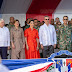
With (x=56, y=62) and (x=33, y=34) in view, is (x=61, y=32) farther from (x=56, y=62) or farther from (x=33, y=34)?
(x=56, y=62)

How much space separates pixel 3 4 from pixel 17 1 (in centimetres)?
49

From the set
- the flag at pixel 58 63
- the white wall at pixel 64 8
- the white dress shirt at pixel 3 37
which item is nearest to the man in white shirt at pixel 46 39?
the white dress shirt at pixel 3 37

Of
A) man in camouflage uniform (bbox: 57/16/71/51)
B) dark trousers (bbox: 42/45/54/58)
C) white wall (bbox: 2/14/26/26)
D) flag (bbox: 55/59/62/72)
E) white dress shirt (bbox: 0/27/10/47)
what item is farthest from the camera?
white wall (bbox: 2/14/26/26)

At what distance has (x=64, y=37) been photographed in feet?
16.8

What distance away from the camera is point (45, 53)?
4.91 m

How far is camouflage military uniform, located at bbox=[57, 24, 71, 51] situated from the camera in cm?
510

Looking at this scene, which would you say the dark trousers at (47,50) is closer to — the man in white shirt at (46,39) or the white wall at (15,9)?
the man in white shirt at (46,39)

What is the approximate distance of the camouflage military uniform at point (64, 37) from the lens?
201 inches

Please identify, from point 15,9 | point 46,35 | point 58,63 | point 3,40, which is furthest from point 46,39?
point 15,9

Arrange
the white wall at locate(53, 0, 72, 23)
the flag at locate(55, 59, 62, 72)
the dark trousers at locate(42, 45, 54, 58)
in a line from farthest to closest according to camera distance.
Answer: the white wall at locate(53, 0, 72, 23) < the dark trousers at locate(42, 45, 54, 58) < the flag at locate(55, 59, 62, 72)

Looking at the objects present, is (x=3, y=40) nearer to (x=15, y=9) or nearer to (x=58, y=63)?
(x=58, y=63)

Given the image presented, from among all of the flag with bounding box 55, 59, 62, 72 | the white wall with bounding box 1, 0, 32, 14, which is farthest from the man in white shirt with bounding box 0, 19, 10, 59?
the white wall with bounding box 1, 0, 32, 14

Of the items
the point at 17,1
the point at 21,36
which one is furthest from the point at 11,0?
the point at 21,36

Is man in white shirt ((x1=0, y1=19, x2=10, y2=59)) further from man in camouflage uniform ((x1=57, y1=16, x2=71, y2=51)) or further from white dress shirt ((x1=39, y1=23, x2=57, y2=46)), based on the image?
man in camouflage uniform ((x1=57, y1=16, x2=71, y2=51))
